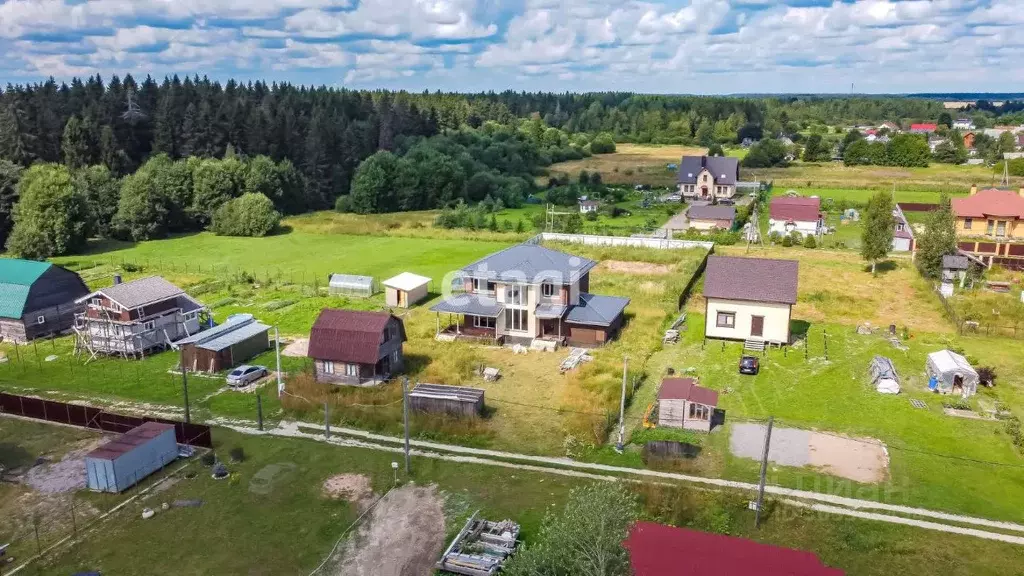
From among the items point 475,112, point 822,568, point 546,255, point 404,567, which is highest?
point 475,112

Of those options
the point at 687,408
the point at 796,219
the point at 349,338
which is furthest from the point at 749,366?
the point at 796,219

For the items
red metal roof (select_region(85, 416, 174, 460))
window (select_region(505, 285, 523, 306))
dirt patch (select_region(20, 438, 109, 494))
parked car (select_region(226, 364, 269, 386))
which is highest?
window (select_region(505, 285, 523, 306))

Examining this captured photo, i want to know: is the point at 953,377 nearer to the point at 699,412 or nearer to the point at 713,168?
the point at 699,412

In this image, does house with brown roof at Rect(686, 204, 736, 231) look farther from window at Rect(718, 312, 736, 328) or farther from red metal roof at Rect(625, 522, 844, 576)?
red metal roof at Rect(625, 522, 844, 576)

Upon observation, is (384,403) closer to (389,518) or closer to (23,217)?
(389,518)

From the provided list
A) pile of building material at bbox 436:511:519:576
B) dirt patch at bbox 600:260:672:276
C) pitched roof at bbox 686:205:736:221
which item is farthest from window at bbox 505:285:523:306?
pitched roof at bbox 686:205:736:221

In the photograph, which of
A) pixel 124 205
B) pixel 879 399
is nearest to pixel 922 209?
pixel 879 399
